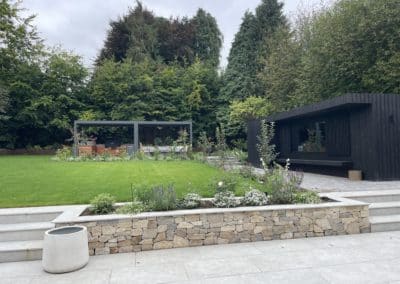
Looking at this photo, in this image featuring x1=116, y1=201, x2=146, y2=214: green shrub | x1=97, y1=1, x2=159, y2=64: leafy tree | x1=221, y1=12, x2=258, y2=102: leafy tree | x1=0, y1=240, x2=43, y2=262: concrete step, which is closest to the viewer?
x1=0, y1=240, x2=43, y2=262: concrete step

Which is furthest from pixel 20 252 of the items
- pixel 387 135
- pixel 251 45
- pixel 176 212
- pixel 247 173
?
pixel 251 45

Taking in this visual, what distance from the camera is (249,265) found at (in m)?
2.98

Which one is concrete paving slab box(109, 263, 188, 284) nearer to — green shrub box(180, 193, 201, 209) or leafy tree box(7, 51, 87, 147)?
green shrub box(180, 193, 201, 209)

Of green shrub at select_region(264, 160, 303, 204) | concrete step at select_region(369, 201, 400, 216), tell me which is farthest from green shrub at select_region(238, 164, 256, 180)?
concrete step at select_region(369, 201, 400, 216)

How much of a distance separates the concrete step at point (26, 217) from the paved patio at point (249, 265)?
0.85m

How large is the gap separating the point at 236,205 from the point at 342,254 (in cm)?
135

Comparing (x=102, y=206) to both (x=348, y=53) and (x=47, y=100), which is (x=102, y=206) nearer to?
(x=348, y=53)

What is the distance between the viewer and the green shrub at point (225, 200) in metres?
3.95

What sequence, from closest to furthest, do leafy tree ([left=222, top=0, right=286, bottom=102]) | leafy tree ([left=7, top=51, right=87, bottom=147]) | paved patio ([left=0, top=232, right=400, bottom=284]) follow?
paved patio ([left=0, top=232, right=400, bottom=284]) < leafy tree ([left=7, top=51, right=87, bottom=147]) < leafy tree ([left=222, top=0, right=286, bottom=102])

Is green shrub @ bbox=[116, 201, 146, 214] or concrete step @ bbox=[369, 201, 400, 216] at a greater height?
green shrub @ bbox=[116, 201, 146, 214]

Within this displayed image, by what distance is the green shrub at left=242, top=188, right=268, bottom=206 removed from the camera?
407 centimetres

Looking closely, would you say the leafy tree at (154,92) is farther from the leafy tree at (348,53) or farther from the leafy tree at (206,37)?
the leafy tree at (348,53)

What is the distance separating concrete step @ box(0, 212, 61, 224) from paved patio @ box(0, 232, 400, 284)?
85 centimetres

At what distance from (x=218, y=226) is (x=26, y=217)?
2513 millimetres
